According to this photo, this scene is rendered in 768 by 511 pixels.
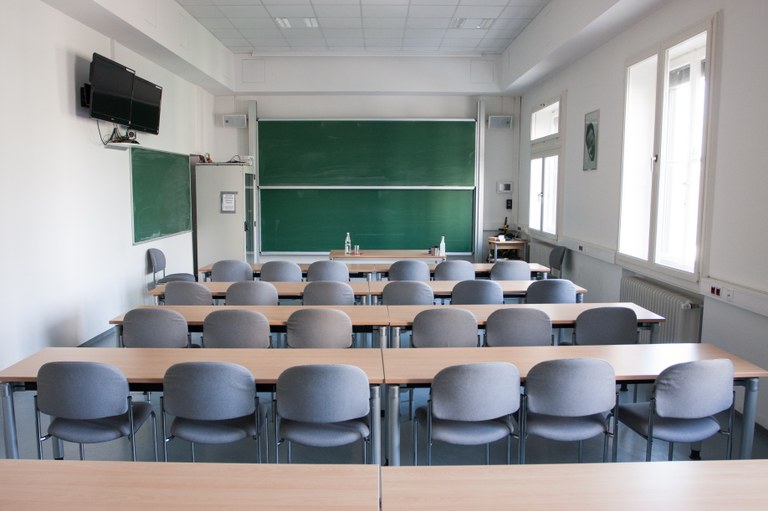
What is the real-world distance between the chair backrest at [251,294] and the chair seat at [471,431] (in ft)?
7.98

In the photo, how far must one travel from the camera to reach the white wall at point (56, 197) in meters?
4.76

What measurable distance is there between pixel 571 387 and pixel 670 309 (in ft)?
8.99

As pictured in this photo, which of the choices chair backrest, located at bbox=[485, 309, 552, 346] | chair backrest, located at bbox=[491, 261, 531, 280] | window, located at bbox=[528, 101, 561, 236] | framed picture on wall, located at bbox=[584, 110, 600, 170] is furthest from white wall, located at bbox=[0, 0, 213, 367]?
window, located at bbox=[528, 101, 561, 236]

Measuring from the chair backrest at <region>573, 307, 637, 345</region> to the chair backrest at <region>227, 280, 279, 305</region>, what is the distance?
2.61 m

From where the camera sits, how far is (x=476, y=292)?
5242mm

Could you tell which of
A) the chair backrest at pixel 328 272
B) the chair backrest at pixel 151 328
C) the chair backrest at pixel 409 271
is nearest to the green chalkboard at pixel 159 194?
the chair backrest at pixel 328 272

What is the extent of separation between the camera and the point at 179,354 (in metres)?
3.37

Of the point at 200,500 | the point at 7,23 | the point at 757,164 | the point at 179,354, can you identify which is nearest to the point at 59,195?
the point at 7,23

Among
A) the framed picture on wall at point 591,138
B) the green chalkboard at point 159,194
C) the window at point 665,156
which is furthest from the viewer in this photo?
the green chalkboard at point 159,194

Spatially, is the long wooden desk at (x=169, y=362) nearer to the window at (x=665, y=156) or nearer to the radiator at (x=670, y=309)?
the radiator at (x=670, y=309)

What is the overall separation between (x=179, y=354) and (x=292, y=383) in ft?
3.13

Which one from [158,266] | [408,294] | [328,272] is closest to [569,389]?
[408,294]

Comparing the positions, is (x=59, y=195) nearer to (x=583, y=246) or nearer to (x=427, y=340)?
(x=427, y=340)

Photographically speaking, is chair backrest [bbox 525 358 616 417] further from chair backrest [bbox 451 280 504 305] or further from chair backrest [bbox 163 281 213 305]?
chair backrest [bbox 163 281 213 305]
